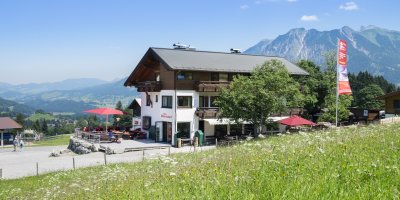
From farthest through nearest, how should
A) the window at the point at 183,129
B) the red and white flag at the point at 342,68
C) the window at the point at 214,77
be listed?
the window at the point at 214,77, the window at the point at 183,129, the red and white flag at the point at 342,68

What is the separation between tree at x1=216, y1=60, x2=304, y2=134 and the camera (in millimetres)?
32681

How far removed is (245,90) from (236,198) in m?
28.6

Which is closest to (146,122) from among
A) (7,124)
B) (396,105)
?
(7,124)

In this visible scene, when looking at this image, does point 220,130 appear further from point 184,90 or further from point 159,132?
point 159,132

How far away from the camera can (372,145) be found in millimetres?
8062

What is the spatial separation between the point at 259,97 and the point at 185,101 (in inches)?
336

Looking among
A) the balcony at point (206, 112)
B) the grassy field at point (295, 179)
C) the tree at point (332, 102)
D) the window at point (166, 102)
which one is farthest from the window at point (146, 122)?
the grassy field at point (295, 179)

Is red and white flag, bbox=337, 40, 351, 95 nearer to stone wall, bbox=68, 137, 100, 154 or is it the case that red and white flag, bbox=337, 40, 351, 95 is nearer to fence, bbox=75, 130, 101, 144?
stone wall, bbox=68, 137, 100, 154

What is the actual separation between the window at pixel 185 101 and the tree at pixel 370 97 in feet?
171

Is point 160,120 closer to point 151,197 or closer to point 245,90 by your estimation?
point 245,90

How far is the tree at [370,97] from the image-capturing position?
7619cm

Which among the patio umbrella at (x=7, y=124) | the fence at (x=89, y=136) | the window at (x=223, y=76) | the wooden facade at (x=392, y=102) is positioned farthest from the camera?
the wooden facade at (x=392, y=102)

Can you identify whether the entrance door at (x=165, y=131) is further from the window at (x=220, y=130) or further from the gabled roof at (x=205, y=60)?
the gabled roof at (x=205, y=60)

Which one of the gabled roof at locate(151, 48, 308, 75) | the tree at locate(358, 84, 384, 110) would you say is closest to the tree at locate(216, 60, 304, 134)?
the gabled roof at locate(151, 48, 308, 75)
